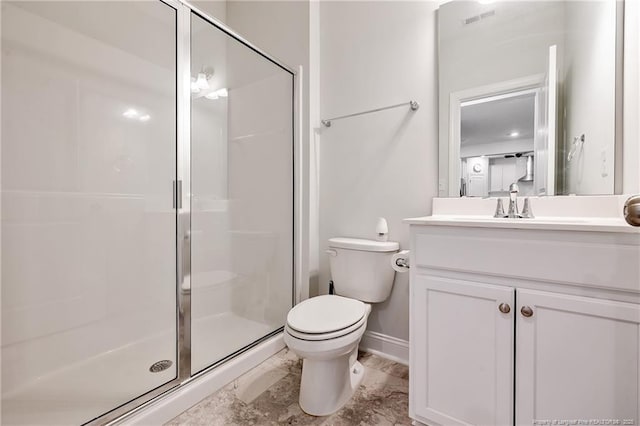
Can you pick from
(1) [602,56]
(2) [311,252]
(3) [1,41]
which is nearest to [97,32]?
(3) [1,41]

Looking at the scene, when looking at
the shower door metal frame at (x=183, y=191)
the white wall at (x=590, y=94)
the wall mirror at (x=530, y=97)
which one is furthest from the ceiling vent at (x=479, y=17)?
the shower door metal frame at (x=183, y=191)

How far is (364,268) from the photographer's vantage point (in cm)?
162

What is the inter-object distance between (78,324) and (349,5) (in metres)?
2.30

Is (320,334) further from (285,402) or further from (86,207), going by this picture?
(86,207)

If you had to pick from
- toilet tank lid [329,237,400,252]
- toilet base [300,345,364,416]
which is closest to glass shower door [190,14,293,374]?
toilet tank lid [329,237,400,252]

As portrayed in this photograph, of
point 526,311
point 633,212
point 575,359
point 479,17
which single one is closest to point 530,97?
point 479,17

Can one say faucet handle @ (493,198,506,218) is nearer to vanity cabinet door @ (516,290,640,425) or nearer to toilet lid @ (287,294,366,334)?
vanity cabinet door @ (516,290,640,425)

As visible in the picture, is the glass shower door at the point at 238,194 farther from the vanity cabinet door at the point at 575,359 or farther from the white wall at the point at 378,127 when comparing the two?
the vanity cabinet door at the point at 575,359

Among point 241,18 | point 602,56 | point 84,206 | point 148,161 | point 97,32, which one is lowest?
point 84,206

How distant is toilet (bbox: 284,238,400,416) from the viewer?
1.19 metres

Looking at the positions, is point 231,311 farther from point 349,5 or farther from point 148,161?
point 349,5

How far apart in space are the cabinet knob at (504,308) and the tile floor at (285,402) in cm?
63

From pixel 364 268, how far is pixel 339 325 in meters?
0.46

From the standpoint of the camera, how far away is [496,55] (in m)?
1.41
